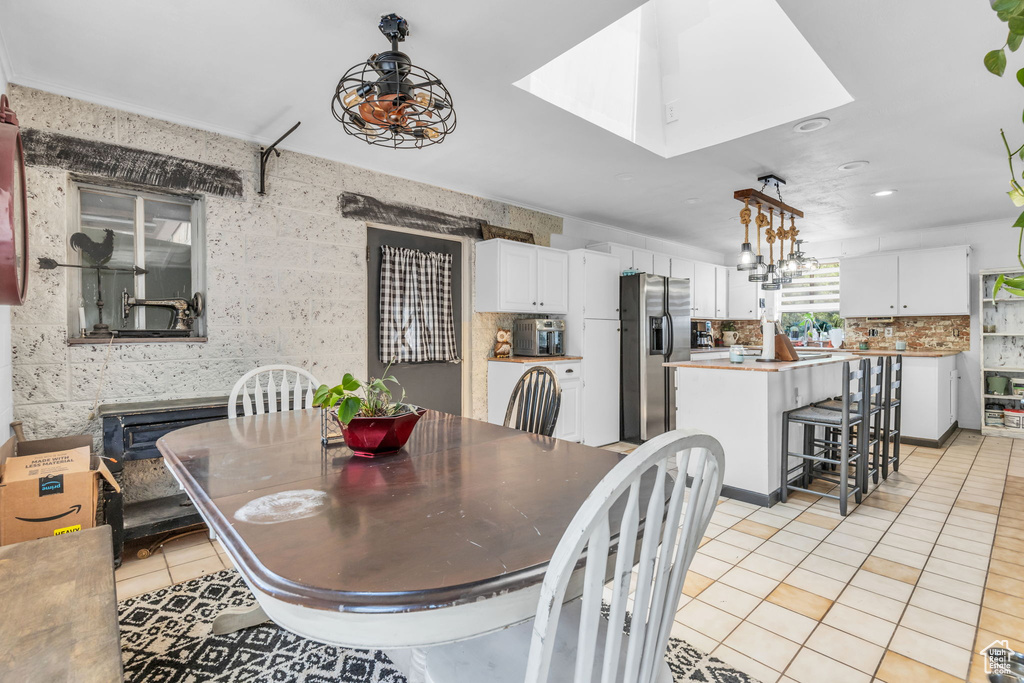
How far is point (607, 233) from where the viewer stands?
19.2ft

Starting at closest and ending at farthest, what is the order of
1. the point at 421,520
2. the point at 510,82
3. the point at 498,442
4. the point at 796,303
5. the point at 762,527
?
1. the point at 421,520
2. the point at 498,442
3. the point at 510,82
4. the point at 762,527
5. the point at 796,303

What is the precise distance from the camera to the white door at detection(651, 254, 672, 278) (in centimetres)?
615

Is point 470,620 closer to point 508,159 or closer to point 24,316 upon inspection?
point 24,316

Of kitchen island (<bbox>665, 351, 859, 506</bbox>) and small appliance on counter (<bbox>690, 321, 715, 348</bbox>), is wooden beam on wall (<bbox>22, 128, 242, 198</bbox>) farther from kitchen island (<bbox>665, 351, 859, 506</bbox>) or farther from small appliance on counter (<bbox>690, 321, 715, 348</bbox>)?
small appliance on counter (<bbox>690, 321, 715, 348</bbox>)

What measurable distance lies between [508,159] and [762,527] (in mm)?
2932

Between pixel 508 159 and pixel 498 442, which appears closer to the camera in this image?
pixel 498 442

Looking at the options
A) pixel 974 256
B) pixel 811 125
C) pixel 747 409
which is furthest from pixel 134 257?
pixel 974 256

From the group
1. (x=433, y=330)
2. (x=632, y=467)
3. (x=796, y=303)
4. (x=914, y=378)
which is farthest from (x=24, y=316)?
(x=796, y=303)

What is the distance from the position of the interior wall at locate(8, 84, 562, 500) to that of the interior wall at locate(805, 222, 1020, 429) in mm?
5784

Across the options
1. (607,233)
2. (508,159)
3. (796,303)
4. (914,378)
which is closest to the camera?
(508,159)

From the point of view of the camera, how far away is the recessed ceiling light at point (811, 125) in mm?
2952

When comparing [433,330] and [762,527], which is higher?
[433,330]

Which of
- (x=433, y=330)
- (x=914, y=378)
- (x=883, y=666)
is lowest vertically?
(x=883, y=666)

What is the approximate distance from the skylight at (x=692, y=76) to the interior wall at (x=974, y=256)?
14.6 ft
